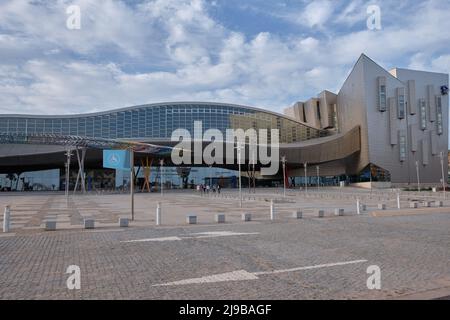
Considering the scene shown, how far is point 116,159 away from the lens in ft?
61.0

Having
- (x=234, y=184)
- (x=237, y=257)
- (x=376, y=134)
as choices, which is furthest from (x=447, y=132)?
(x=237, y=257)

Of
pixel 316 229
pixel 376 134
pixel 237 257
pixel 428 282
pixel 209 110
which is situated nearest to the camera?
pixel 428 282

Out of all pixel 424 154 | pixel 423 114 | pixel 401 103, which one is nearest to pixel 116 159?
pixel 401 103

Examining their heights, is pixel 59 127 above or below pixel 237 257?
above

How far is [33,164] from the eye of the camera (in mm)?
82750

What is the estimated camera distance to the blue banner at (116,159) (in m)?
18.3

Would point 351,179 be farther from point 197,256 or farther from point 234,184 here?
point 197,256

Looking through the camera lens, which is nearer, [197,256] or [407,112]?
[197,256]

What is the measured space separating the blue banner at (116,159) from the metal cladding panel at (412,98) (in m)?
83.3

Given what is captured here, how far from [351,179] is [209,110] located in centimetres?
3805

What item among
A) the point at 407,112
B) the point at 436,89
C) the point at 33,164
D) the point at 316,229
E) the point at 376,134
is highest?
the point at 436,89

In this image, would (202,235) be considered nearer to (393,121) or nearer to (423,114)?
(393,121)

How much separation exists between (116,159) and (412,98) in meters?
85.1
